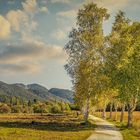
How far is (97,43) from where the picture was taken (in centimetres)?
6694

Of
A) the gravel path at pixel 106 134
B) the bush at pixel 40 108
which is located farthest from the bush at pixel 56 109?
the gravel path at pixel 106 134

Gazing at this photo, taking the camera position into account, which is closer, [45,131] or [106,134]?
[106,134]

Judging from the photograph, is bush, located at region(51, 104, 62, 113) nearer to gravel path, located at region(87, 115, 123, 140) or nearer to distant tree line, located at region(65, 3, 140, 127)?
distant tree line, located at region(65, 3, 140, 127)

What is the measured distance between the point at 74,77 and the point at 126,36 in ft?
39.5

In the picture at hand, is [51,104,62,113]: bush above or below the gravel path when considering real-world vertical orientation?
above

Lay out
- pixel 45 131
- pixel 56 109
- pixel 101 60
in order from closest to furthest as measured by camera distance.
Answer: pixel 45 131, pixel 101 60, pixel 56 109

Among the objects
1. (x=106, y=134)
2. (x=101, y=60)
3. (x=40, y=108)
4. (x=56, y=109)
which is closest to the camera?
(x=106, y=134)

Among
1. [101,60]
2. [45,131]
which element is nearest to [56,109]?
[101,60]

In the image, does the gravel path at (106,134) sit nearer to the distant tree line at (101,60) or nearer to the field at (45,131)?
the field at (45,131)

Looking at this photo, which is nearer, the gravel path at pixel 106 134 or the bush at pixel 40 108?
the gravel path at pixel 106 134

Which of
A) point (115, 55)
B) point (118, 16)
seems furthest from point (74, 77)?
point (118, 16)

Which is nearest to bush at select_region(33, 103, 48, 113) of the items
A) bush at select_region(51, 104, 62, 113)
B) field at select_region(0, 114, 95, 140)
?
bush at select_region(51, 104, 62, 113)

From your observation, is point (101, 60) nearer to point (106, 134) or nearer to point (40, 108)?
point (106, 134)

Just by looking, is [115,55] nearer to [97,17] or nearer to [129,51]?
[129,51]
